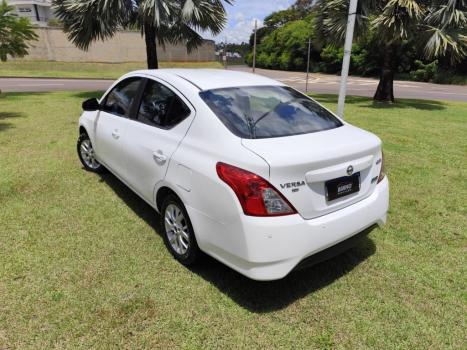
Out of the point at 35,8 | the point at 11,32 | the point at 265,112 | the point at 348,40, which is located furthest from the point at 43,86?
the point at 35,8

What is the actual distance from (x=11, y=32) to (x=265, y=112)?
825cm


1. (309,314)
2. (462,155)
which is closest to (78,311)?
(309,314)

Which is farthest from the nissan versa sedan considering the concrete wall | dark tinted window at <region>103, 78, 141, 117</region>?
the concrete wall

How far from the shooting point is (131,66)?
36250 millimetres

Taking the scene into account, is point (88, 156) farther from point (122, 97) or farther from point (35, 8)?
point (35, 8)

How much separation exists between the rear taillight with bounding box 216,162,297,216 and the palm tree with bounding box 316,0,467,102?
11.4 meters

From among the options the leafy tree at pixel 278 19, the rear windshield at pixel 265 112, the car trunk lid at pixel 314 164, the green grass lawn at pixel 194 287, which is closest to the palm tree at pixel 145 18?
the green grass lawn at pixel 194 287

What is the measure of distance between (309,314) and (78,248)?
212 centimetres

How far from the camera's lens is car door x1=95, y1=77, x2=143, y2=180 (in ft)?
12.8

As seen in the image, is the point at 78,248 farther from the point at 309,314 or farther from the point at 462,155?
the point at 462,155

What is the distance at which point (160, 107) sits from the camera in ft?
11.2

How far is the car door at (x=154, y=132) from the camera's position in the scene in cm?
309

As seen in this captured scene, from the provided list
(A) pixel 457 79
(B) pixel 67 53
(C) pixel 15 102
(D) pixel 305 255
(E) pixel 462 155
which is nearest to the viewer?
(D) pixel 305 255

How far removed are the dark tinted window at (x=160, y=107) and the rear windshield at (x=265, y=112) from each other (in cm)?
26
